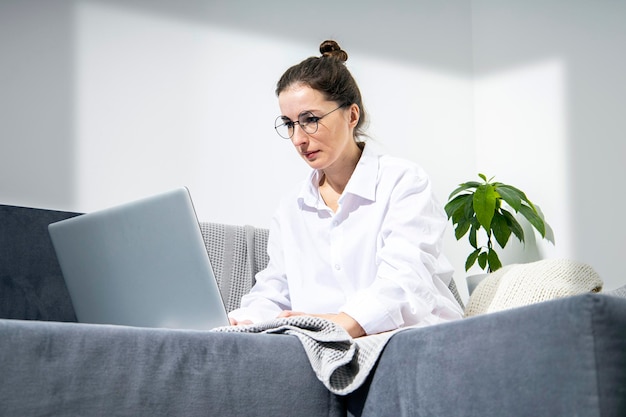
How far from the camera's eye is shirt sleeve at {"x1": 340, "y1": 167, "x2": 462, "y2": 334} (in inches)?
54.8

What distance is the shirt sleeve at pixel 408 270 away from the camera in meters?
1.39

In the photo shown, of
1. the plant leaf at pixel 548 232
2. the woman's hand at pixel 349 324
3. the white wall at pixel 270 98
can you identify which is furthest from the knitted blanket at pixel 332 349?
the plant leaf at pixel 548 232

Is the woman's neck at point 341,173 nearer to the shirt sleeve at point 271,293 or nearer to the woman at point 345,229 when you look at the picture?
the woman at point 345,229

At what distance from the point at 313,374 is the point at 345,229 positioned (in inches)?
26.1

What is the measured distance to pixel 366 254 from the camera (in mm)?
1671

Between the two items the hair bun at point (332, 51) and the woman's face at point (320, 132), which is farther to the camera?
the hair bun at point (332, 51)

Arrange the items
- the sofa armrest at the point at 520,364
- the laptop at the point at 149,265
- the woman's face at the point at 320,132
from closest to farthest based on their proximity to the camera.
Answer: the sofa armrest at the point at 520,364
the laptop at the point at 149,265
the woman's face at the point at 320,132

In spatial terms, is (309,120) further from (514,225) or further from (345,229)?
(514,225)

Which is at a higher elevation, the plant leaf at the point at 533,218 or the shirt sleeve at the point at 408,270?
the shirt sleeve at the point at 408,270

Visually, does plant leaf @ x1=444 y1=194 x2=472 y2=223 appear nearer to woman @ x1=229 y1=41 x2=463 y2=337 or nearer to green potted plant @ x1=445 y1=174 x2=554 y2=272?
green potted plant @ x1=445 y1=174 x2=554 y2=272

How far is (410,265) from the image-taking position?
1.49 m

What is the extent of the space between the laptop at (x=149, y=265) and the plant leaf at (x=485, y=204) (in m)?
1.98

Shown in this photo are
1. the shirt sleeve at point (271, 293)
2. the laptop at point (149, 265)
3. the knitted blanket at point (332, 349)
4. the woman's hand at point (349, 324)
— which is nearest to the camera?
the knitted blanket at point (332, 349)

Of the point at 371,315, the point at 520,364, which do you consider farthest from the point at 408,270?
the point at 520,364
